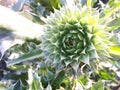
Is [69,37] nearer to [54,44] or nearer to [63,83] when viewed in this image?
[54,44]

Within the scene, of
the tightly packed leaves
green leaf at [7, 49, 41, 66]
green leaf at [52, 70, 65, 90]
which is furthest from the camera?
green leaf at [52, 70, 65, 90]

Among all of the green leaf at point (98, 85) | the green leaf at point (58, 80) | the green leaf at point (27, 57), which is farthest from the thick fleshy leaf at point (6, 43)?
the green leaf at point (98, 85)

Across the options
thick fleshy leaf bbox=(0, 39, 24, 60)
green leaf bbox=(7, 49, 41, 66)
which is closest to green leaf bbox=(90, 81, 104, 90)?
green leaf bbox=(7, 49, 41, 66)

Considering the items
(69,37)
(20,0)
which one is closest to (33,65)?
(20,0)

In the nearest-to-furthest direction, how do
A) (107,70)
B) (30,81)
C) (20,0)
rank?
(30,81) → (20,0) → (107,70)

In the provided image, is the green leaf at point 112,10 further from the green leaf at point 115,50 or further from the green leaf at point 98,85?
the green leaf at point 98,85

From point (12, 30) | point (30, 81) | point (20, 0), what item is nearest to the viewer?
point (30, 81)

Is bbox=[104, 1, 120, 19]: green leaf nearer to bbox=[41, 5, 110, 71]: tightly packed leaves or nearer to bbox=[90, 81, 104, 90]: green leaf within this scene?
bbox=[41, 5, 110, 71]: tightly packed leaves

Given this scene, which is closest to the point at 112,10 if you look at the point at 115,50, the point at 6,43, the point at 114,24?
the point at 114,24
